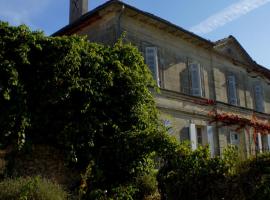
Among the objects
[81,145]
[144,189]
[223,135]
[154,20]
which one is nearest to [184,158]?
[144,189]

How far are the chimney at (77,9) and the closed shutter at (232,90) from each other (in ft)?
25.6

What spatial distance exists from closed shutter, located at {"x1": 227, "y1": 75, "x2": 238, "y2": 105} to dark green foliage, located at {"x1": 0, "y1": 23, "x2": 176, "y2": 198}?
388 inches

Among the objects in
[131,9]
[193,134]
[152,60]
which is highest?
[131,9]

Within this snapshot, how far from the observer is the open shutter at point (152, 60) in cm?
1636

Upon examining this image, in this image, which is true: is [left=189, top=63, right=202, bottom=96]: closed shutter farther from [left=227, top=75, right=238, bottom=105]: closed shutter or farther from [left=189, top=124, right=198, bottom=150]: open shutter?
[left=227, top=75, right=238, bottom=105]: closed shutter

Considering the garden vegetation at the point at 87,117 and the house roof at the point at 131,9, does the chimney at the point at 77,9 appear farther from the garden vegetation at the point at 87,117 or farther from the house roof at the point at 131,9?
the garden vegetation at the point at 87,117

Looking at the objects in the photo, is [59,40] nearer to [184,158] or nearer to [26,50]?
[26,50]

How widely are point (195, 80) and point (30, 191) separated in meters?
11.5

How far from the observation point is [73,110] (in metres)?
11.0

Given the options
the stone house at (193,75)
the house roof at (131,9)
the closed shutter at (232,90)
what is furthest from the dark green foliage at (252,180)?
the closed shutter at (232,90)

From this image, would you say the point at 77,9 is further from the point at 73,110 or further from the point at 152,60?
the point at 73,110

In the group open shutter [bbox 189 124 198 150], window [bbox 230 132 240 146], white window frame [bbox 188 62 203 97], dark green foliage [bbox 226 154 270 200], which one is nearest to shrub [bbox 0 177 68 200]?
dark green foliage [bbox 226 154 270 200]

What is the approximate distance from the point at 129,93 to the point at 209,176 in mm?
4427

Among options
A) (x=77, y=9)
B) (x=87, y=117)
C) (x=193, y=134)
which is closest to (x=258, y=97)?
(x=193, y=134)
